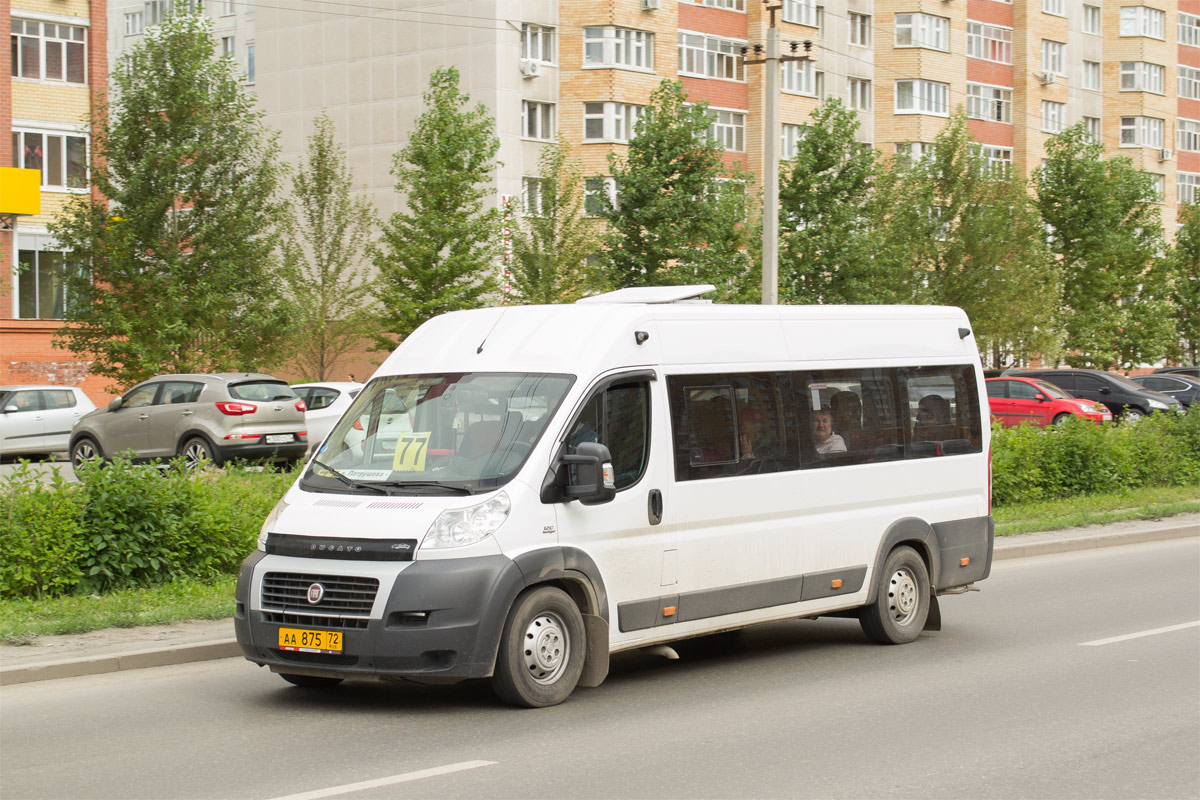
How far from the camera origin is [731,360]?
9242 millimetres

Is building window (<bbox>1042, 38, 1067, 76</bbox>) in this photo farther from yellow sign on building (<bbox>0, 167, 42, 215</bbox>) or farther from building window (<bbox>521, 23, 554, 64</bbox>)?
yellow sign on building (<bbox>0, 167, 42, 215</bbox>)

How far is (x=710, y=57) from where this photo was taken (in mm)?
56312

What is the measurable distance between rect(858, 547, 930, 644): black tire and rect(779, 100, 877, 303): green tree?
28.1m

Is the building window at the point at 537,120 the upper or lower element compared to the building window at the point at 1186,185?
lower

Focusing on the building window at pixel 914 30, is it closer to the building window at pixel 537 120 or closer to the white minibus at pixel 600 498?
the building window at pixel 537 120

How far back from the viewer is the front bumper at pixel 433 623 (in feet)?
24.6

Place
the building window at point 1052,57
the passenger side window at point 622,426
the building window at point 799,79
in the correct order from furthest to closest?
the building window at point 1052,57, the building window at point 799,79, the passenger side window at point 622,426

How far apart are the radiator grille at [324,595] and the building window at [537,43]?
45403 mm

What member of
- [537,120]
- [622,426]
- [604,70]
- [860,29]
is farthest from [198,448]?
[860,29]

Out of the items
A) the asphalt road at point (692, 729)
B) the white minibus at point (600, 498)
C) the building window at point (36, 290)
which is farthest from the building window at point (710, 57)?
the asphalt road at point (692, 729)

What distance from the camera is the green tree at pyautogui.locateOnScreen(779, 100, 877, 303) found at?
38.5 metres

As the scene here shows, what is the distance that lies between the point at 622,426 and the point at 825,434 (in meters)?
1.90

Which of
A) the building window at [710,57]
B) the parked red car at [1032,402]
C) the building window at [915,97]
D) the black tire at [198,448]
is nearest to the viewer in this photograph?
the black tire at [198,448]

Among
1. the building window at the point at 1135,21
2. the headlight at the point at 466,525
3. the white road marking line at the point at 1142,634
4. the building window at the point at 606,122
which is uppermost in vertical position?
the building window at the point at 1135,21
